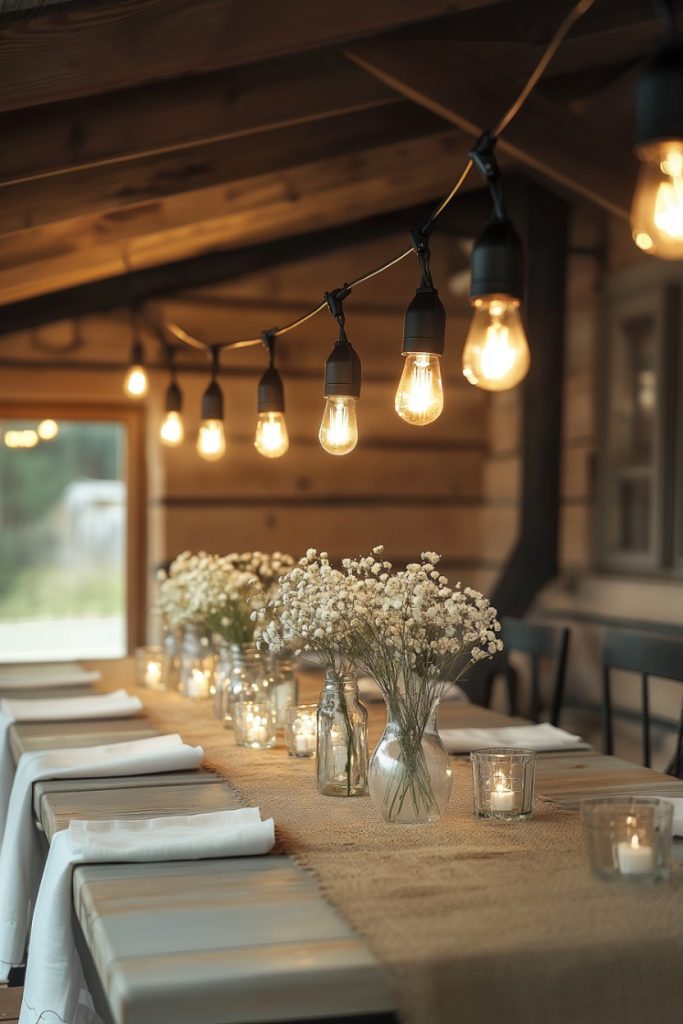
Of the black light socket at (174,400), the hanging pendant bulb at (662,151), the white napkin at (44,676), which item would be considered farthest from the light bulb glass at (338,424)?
the black light socket at (174,400)

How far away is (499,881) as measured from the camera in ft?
5.53

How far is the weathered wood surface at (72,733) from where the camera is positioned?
9.11ft

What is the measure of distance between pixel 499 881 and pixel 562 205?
13.4ft

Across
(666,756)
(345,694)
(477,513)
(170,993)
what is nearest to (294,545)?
(477,513)

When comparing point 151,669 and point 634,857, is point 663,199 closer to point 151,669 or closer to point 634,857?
point 634,857

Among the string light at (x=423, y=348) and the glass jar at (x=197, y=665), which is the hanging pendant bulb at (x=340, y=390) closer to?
the string light at (x=423, y=348)

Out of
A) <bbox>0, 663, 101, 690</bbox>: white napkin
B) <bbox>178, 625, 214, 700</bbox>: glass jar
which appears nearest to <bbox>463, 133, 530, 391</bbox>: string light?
<bbox>178, 625, 214, 700</bbox>: glass jar

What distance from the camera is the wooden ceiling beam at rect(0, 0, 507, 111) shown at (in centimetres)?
251

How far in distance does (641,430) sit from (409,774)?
3.45m

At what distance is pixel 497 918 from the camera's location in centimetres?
153

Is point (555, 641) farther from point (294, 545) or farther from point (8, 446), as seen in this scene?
point (8, 446)

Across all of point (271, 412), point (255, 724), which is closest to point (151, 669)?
point (271, 412)

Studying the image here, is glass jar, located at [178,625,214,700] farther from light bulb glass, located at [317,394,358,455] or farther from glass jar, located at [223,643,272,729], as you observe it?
light bulb glass, located at [317,394,358,455]

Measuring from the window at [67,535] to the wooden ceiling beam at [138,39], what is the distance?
288cm
